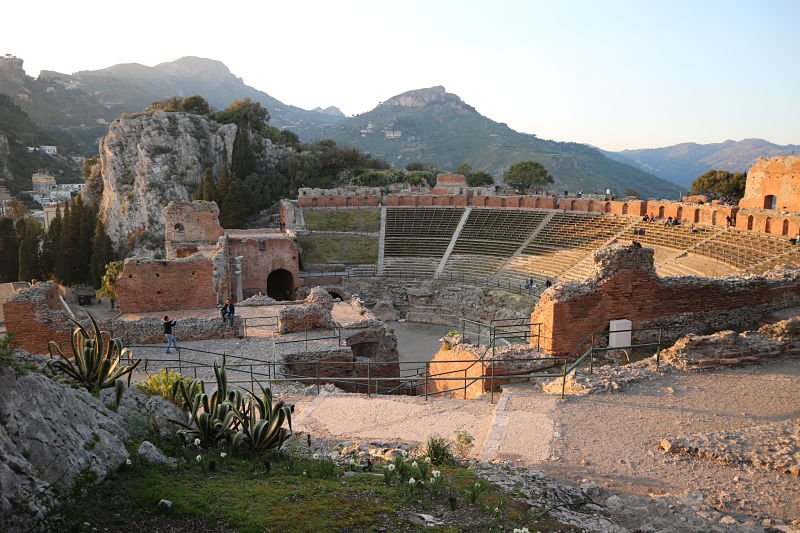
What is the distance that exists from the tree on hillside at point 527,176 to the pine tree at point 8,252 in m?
48.1

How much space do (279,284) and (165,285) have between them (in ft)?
48.6

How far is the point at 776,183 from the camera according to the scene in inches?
1383

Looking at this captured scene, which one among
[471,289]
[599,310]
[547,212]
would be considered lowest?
[471,289]

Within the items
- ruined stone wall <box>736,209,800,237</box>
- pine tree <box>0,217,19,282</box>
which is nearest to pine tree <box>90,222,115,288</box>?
pine tree <box>0,217,19,282</box>

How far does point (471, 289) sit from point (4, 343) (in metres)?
26.8

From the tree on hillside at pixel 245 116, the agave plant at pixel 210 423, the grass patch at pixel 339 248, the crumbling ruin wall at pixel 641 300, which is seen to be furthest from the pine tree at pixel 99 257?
the agave plant at pixel 210 423

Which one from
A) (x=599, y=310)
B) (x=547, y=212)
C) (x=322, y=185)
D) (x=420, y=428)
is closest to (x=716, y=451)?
(x=420, y=428)

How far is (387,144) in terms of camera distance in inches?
6565

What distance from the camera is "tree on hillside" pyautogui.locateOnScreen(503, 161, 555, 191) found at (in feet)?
209

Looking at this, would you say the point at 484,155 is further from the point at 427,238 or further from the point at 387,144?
the point at 427,238

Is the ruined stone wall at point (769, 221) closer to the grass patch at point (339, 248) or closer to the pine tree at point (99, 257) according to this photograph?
the grass patch at point (339, 248)

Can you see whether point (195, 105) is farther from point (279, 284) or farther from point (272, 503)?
point (272, 503)

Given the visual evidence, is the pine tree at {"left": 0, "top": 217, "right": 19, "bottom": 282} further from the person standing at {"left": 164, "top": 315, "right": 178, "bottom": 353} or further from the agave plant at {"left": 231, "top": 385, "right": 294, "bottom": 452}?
the agave plant at {"left": 231, "top": 385, "right": 294, "bottom": 452}

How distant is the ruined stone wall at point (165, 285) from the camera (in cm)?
1864
